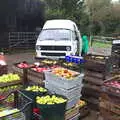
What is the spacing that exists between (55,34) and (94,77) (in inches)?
253

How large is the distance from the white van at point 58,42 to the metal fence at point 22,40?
264 inches

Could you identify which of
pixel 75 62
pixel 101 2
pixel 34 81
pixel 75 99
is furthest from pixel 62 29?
pixel 101 2

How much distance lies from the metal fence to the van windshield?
6839mm

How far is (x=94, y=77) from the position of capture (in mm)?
8422

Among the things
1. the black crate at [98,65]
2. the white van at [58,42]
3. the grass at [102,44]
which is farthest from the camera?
the white van at [58,42]

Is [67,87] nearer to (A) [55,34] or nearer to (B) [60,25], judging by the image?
(A) [55,34]

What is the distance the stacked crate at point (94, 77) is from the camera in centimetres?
826

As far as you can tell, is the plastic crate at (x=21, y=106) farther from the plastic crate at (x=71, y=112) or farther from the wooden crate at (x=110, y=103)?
the wooden crate at (x=110, y=103)

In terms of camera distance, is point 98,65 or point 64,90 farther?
point 98,65

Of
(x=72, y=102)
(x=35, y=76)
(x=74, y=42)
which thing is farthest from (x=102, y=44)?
(x=72, y=102)

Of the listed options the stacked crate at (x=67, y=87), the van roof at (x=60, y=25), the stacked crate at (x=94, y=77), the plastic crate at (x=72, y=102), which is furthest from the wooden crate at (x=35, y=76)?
the van roof at (x=60, y=25)

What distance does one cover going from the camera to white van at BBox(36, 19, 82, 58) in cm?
1384

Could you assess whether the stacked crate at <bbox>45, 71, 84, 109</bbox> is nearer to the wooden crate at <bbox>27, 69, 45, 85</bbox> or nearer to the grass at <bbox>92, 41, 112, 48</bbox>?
the wooden crate at <bbox>27, 69, 45, 85</bbox>

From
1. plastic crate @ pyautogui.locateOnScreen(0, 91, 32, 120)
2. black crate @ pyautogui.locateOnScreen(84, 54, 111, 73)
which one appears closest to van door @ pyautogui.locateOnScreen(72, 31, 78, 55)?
black crate @ pyautogui.locateOnScreen(84, 54, 111, 73)
